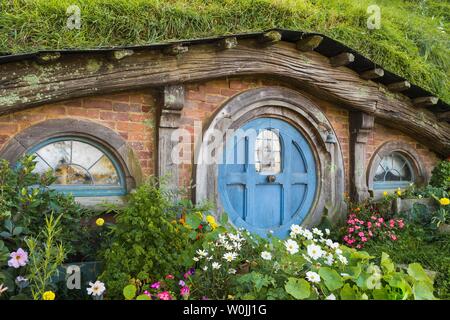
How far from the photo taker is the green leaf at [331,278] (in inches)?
110

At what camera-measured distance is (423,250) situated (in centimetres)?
Answer: 484

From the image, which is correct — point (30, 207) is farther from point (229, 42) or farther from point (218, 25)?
point (218, 25)

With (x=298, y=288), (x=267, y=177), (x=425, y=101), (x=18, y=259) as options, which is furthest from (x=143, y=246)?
(x=425, y=101)

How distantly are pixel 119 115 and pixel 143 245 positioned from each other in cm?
180

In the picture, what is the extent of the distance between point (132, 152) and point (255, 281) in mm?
2172

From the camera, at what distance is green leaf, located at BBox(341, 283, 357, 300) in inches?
109

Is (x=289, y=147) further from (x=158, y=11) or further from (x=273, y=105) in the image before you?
(x=158, y=11)

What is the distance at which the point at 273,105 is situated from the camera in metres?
5.29

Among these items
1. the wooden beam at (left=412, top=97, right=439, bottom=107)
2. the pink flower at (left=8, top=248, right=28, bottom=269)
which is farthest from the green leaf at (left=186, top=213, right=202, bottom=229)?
the wooden beam at (left=412, top=97, right=439, bottom=107)

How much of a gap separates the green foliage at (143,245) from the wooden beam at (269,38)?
2.32 meters

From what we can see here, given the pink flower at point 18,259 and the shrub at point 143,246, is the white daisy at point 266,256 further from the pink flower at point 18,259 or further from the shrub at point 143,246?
the pink flower at point 18,259

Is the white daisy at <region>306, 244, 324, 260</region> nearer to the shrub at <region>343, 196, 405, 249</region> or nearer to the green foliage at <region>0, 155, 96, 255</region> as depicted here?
the green foliage at <region>0, 155, 96, 255</region>

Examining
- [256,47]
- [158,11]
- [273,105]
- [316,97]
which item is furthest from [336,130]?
[158,11]

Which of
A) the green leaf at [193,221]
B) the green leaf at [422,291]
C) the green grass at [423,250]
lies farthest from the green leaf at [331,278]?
the green grass at [423,250]
